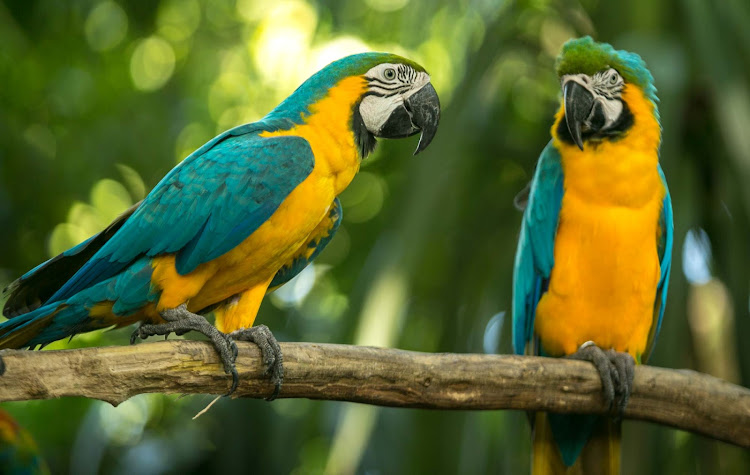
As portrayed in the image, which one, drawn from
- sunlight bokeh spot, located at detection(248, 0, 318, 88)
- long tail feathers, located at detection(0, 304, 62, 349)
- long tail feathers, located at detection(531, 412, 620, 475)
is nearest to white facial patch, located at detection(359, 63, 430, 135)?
long tail feathers, located at detection(0, 304, 62, 349)

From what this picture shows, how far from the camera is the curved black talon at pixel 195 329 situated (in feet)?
5.59

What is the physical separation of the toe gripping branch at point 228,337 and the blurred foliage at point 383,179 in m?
0.97

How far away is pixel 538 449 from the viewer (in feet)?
7.88

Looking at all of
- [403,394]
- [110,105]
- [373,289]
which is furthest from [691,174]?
[110,105]

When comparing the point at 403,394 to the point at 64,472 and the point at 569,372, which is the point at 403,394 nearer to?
the point at 569,372

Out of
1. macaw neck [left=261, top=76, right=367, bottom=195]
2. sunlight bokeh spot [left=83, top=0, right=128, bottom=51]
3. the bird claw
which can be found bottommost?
the bird claw

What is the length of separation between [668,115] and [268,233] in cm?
190

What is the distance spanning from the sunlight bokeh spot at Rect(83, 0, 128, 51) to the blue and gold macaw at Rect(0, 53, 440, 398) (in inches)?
133

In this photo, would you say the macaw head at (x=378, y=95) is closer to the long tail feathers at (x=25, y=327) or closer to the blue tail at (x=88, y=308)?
the blue tail at (x=88, y=308)

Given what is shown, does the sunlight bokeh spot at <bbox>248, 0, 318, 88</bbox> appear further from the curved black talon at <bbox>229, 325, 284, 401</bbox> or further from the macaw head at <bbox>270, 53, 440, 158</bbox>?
the curved black talon at <bbox>229, 325, 284, 401</bbox>

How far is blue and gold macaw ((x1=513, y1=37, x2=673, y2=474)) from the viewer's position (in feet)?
7.45

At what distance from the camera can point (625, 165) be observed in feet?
7.44

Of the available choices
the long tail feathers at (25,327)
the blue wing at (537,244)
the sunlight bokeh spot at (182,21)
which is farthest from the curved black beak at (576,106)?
the sunlight bokeh spot at (182,21)

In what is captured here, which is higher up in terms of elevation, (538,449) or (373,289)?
(373,289)
